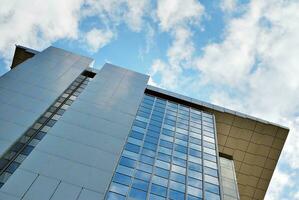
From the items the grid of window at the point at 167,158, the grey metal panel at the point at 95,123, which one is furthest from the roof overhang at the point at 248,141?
the grey metal panel at the point at 95,123

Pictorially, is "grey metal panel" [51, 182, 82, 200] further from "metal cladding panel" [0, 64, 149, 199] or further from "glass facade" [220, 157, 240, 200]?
"glass facade" [220, 157, 240, 200]

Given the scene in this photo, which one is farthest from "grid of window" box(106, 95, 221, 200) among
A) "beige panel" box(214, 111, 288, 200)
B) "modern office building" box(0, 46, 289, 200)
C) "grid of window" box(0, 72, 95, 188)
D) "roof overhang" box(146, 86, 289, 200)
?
"grid of window" box(0, 72, 95, 188)

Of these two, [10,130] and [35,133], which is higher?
[35,133]

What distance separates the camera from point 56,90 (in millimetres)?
30047

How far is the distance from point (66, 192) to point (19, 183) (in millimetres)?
2328

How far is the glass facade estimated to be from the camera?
2723cm

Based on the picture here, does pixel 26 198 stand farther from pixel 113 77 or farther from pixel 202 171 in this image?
pixel 113 77

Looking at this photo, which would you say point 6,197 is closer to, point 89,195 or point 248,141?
point 89,195

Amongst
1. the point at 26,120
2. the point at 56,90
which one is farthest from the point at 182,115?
the point at 26,120

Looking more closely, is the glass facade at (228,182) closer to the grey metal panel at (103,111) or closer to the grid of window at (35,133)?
the grey metal panel at (103,111)

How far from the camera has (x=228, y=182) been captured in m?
29.5

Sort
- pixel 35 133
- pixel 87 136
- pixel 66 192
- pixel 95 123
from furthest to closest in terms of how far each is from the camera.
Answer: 1. pixel 95 123
2. pixel 35 133
3. pixel 87 136
4. pixel 66 192

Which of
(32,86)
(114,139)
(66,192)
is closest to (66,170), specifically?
(66,192)

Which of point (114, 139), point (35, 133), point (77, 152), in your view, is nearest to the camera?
point (77, 152)
